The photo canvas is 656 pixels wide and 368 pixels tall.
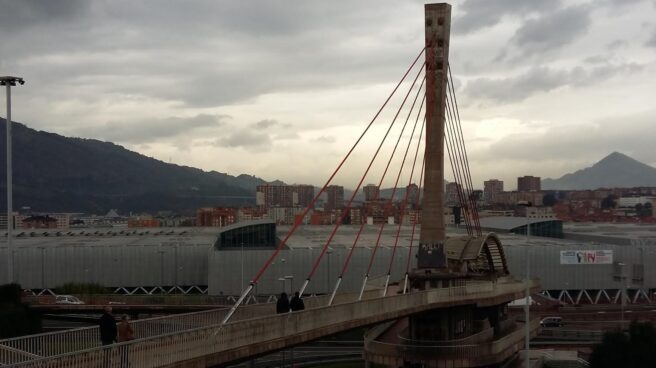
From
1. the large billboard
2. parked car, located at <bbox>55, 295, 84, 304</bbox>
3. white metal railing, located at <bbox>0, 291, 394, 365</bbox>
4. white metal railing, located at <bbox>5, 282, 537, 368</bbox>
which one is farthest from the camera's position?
the large billboard

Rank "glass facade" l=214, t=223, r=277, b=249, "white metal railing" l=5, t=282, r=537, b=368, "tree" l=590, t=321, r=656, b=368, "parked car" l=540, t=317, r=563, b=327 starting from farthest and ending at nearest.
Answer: "glass facade" l=214, t=223, r=277, b=249, "parked car" l=540, t=317, r=563, b=327, "tree" l=590, t=321, r=656, b=368, "white metal railing" l=5, t=282, r=537, b=368

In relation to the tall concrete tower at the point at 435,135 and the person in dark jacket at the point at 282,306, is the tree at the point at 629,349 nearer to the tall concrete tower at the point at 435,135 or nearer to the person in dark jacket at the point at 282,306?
the tall concrete tower at the point at 435,135

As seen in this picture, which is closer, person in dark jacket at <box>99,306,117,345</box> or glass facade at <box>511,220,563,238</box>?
person in dark jacket at <box>99,306,117,345</box>

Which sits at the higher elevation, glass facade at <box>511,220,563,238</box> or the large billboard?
glass facade at <box>511,220,563,238</box>

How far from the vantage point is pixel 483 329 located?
42.7 m

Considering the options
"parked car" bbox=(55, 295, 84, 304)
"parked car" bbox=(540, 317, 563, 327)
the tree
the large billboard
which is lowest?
"parked car" bbox=(540, 317, 563, 327)

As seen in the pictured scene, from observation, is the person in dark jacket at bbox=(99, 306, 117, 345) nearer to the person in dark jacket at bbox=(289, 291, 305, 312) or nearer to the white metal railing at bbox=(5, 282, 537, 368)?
the white metal railing at bbox=(5, 282, 537, 368)

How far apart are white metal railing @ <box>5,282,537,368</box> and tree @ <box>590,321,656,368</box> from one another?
39.9ft

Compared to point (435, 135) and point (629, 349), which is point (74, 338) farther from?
point (629, 349)

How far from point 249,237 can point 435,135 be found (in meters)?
44.5

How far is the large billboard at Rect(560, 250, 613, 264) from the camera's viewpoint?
72438 millimetres

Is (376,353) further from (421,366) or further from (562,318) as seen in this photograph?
(562,318)

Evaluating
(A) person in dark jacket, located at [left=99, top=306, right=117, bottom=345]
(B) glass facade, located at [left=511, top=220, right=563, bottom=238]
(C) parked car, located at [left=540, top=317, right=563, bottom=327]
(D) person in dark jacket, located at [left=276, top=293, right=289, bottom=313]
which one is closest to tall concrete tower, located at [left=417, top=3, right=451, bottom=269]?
(D) person in dark jacket, located at [left=276, top=293, right=289, bottom=313]

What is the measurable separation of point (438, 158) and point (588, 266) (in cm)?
3935
